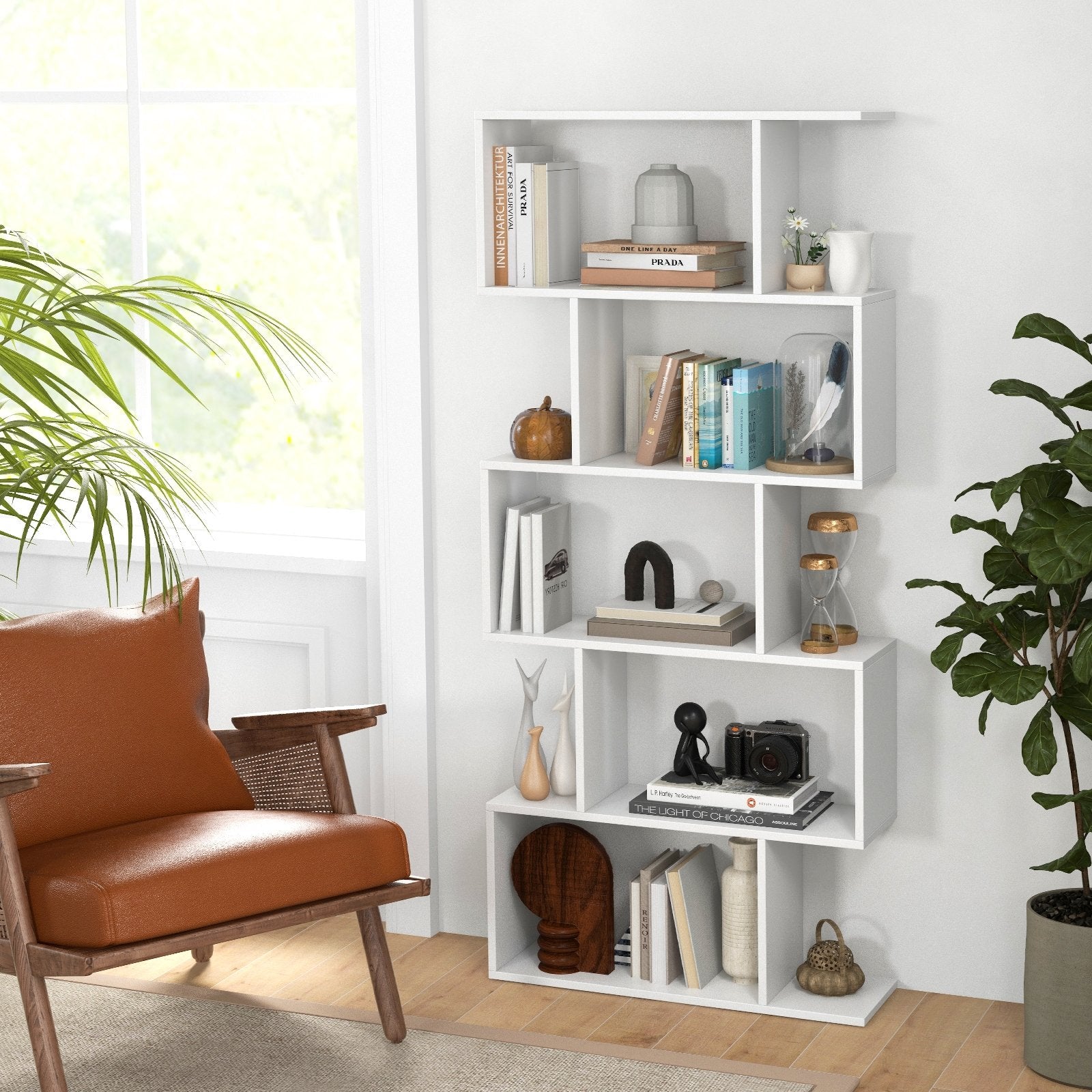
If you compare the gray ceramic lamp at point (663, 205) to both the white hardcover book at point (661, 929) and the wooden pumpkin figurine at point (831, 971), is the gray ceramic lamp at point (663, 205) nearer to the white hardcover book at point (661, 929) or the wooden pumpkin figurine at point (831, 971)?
the white hardcover book at point (661, 929)

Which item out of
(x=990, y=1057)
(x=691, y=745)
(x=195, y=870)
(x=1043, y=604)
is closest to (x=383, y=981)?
→ (x=195, y=870)

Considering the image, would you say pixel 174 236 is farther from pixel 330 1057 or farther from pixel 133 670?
pixel 330 1057

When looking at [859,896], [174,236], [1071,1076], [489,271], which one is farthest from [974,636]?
[174,236]

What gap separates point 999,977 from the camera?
342 cm

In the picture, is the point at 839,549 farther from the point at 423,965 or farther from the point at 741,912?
the point at 423,965

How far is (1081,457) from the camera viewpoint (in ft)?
9.14

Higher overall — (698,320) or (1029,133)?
(1029,133)

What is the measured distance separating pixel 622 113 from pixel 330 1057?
6.08ft

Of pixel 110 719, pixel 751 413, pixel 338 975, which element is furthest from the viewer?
pixel 338 975

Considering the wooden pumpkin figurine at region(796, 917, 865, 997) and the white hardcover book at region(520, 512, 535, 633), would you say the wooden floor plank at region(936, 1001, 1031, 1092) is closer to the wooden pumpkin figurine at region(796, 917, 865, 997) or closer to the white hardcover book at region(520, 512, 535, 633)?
the wooden pumpkin figurine at region(796, 917, 865, 997)

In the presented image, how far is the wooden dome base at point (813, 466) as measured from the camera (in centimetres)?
322

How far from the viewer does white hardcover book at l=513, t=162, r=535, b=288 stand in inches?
132

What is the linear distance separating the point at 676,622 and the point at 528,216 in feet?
2.82

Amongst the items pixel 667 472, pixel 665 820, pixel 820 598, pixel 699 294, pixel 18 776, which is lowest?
pixel 665 820
